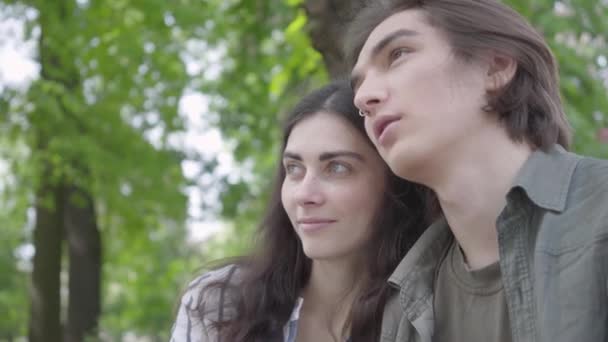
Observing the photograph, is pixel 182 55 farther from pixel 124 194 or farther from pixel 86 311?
pixel 86 311

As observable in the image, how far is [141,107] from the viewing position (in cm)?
1098

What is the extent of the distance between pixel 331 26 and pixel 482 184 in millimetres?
2035

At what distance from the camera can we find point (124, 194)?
39.2 ft

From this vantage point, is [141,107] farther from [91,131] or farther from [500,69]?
[500,69]

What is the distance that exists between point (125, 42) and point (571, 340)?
7.17 metres

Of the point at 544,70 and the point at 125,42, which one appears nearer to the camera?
the point at 544,70

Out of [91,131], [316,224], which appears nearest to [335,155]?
[316,224]

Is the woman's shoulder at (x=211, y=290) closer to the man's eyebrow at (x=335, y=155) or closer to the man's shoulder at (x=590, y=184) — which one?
the man's eyebrow at (x=335, y=155)

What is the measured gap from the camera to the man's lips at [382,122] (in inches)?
109

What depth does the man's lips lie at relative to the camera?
2773 mm

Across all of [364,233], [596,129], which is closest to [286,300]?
[364,233]

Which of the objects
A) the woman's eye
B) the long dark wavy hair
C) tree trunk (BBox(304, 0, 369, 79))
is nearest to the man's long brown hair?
the long dark wavy hair

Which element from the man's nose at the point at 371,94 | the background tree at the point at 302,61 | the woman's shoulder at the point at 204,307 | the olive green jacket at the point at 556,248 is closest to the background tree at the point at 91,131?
the background tree at the point at 302,61

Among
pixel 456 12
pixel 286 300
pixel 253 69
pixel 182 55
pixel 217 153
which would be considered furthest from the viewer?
pixel 217 153
